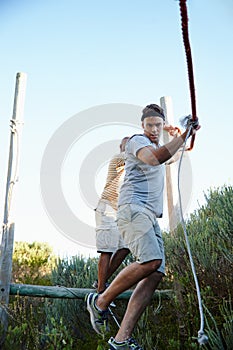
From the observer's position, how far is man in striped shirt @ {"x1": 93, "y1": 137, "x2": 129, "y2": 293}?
3273 mm

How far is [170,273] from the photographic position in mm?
3723

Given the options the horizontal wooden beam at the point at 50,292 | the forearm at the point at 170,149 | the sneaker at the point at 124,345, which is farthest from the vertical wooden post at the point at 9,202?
the forearm at the point at 170,149

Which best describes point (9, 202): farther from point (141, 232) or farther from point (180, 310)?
point (180, 310)

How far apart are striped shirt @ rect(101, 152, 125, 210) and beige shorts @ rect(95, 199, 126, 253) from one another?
79 millimetres

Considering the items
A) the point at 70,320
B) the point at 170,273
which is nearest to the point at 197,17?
the point at 170,273

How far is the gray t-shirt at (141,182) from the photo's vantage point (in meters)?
2.73

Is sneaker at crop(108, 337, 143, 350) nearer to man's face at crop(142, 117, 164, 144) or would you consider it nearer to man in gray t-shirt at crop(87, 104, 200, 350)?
man in gray t-shirt at crop(87, 104, 200, 350)

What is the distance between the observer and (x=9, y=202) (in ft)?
12.0

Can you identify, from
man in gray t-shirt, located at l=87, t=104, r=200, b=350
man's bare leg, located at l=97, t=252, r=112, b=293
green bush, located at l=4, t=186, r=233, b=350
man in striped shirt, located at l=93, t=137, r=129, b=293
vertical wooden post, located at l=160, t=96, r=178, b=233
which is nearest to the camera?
man in gray t-shirt, located at l=87, t=104, r=200, b=350

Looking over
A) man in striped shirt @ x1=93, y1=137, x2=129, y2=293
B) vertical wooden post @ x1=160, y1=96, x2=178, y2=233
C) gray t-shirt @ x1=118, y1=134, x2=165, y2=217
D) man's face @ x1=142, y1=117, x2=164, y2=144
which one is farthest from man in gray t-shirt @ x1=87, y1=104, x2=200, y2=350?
vertical wooden post @ x1=160, y1=96, x2=178, y2=233

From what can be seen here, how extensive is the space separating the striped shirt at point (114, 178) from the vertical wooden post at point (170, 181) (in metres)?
0.68

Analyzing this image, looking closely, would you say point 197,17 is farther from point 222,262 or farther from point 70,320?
point 70,320

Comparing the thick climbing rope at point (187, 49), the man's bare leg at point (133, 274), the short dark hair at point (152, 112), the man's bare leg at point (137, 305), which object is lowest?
the man's bare leg at point (137, 305)

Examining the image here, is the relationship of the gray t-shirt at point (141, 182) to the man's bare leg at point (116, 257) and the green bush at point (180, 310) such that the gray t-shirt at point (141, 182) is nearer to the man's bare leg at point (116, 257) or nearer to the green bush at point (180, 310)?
the man's bare leg at point (116, 257)
